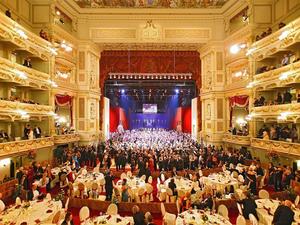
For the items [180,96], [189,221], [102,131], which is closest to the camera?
[189,221]

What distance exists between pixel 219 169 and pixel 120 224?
27.9 ft

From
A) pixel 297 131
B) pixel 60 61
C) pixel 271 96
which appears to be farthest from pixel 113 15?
pixel 297 131

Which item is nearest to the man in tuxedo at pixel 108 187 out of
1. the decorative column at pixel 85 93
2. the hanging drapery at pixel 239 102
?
the decorative column at pixel 85 93

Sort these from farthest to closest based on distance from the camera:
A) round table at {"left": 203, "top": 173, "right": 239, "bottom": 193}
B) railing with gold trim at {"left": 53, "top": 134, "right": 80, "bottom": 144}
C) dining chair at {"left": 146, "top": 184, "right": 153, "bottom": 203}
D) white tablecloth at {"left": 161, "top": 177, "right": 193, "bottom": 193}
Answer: railing with gold trim at {"left": 53, "top": 134, "right": 80, "bottom": 144} → round table at {"left": 203, "top": 173, "right": 239, "bottom": 193} → dining chair at {"left": 146, "top": 184, "right": 153, "bottom": 203} → white tablecloth at {"left": 161, "top": 177, "right": 193, "bottom": 193}

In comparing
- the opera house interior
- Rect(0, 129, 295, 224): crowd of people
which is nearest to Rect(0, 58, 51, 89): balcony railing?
the opera house interior

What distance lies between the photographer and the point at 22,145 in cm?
1366

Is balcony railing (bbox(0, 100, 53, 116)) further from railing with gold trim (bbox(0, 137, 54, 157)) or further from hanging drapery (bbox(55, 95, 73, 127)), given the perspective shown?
hanging drapery (bbox(55, 95, 73, 127))

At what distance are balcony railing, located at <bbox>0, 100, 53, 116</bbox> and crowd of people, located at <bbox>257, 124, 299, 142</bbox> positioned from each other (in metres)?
13.4

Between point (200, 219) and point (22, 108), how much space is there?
35.6 feet

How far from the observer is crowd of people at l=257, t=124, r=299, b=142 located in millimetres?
14203

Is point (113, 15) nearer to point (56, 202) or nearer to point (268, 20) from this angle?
point (268, 20)

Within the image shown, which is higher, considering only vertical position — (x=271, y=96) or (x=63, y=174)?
(x=271, y=96)

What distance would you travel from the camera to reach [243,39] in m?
19.0

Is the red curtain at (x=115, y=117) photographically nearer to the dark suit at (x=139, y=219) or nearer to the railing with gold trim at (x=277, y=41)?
the railing with gold trim at (x=277, y=41)
